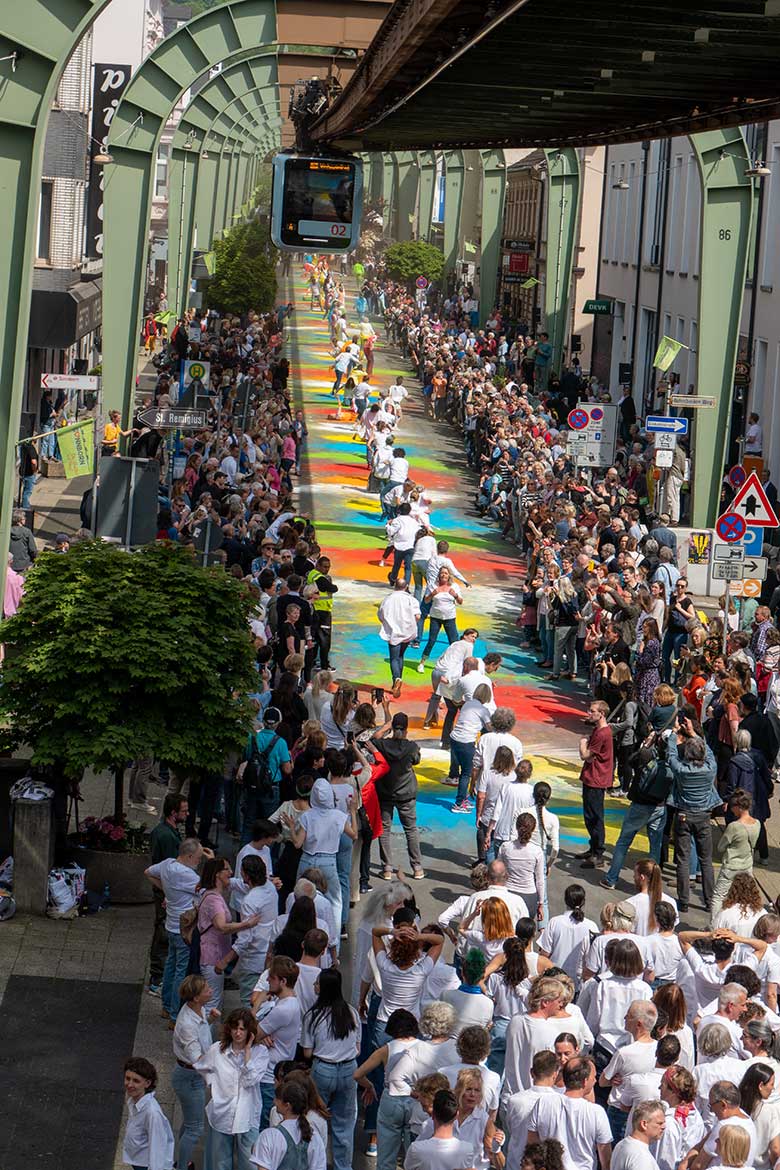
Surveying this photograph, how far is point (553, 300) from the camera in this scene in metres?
49.2

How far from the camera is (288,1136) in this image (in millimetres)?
9195

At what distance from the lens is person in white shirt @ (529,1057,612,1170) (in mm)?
9227

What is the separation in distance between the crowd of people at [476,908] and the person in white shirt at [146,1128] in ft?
0.06

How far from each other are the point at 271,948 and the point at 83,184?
36.2 metres

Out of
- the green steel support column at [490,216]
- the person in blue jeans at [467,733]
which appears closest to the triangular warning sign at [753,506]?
the person in blue jeans at [467,733]

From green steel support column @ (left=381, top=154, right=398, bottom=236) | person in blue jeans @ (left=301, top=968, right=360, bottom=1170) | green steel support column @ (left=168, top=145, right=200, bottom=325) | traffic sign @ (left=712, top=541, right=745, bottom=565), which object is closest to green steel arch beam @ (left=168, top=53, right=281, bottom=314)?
green steel support column @ (left=168, top=145, right=200, bottom=325)

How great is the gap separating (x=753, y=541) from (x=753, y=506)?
0.44 m

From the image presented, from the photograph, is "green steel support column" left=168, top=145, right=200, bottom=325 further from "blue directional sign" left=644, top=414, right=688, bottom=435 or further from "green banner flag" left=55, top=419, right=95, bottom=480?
"green banner flag" left=55, top=419, right=95, bottom=480

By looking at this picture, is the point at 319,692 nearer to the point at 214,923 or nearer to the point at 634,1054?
the point at 214,923

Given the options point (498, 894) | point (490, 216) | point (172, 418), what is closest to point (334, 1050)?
point (498, 894)

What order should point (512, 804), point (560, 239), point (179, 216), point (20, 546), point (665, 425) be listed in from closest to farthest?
1. point (512, 804)
2. point (20, 546)
3. point (665, 425)
4. point (560, 239)
5. point (179, 216)

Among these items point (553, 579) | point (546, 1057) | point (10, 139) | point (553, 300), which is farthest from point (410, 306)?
point (546, 1057)

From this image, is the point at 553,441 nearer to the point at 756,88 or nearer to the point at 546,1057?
the point at 756,88

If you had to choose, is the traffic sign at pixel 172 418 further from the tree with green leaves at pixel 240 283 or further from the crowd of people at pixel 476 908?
the tree with green leaves at pixel 240 283
